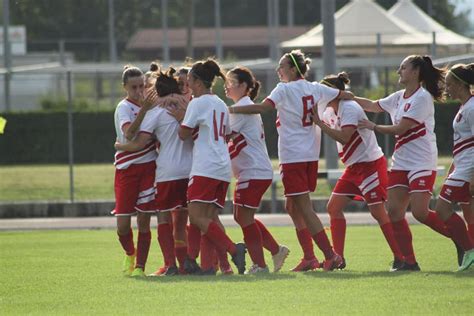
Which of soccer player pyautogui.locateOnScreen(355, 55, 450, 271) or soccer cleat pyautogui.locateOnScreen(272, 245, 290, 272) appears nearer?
soccer player pyautogui.locateOnScreen(355, 55, 450, 271)

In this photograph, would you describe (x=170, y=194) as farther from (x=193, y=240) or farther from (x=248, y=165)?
(x=248, y=165)

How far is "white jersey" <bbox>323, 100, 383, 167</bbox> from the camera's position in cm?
1285

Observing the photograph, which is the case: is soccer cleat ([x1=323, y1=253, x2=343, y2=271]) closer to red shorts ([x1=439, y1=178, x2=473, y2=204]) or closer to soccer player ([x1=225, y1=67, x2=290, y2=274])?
soccer player ([x1=225, y1=67, x2=290, y2=274])

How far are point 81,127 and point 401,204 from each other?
1834 centimetres

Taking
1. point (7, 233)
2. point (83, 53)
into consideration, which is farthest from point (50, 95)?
point (83, 53)

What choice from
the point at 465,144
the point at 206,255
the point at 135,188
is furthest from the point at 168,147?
the point at 465,144

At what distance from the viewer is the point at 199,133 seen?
12.2 metres

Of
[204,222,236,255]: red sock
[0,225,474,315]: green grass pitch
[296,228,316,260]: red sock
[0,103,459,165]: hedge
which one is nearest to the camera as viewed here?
[0,225,474,315]: green grass pitch

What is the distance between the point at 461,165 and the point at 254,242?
2.08m

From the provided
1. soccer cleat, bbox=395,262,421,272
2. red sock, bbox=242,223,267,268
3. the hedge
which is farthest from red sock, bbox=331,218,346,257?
the hedge

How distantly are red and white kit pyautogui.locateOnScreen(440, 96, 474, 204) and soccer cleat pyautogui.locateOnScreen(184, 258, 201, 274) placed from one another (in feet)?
7.89

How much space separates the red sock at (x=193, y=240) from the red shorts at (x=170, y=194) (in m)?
0.36

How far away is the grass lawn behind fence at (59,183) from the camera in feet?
81.3

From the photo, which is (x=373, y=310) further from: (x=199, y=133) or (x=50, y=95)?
(x=50, y=95)
